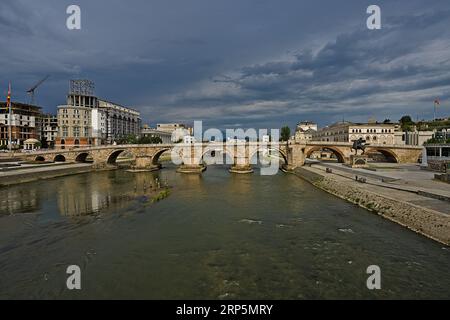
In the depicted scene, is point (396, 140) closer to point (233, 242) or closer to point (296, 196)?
point (296, 196)

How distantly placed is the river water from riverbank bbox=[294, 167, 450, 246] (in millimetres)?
825

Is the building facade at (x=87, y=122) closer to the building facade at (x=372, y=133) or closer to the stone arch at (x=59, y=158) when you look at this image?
the stone arch at (x=59, y=158)

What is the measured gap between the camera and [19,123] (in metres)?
99.1

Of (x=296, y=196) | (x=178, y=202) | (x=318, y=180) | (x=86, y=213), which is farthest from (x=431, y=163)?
(x=86, y=213)

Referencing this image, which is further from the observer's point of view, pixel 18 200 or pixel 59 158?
pixel 59 158

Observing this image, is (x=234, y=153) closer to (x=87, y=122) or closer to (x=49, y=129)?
(x=87, y=122)

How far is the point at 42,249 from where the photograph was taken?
17109mm

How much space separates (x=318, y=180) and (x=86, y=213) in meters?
33.0

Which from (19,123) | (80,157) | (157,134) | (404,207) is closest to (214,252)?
(404,207)

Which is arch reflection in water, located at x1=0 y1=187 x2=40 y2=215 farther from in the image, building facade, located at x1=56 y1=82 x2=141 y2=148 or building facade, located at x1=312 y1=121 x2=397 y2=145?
building facade, located at x1=312 y1=121 x2=397 y2=145

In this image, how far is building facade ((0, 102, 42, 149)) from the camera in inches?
3713

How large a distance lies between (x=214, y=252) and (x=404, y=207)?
16016mm

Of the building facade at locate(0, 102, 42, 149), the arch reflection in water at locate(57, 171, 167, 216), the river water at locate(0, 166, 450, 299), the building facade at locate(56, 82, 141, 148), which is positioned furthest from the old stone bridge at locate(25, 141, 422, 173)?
the building facade at locate(56, 82, 141, 148)

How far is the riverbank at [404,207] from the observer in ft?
58.4
